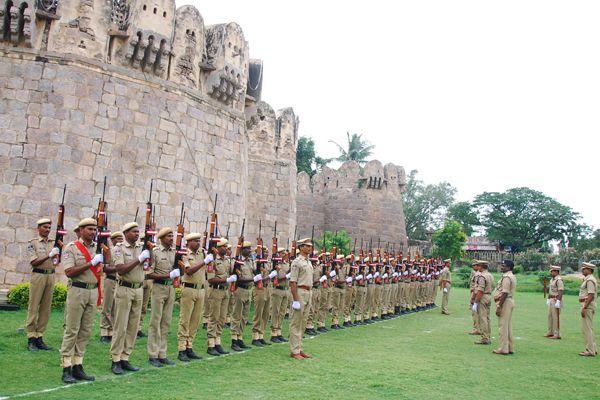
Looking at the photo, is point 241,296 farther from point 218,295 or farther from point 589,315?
point 589,315

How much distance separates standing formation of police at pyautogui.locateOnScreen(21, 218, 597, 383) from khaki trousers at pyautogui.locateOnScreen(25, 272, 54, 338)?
1 cm

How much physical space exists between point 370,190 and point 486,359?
2075 cm

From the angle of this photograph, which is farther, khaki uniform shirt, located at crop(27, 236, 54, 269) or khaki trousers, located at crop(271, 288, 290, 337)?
khaki trousers, located at crop(271, 288, 290, 337)

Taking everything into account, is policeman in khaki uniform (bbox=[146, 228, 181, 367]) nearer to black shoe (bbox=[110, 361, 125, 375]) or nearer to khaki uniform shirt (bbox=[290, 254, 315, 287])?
black shoe (bbox=[110, 361, 125, 375])

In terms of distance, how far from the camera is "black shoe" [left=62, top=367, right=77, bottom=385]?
228 inches

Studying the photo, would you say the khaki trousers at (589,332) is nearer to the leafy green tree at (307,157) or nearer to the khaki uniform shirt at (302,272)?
the khaki uniform shirt at (302,272)

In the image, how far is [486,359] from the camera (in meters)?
9.18

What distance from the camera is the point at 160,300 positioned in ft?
23.5

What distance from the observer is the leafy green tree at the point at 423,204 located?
53875mm

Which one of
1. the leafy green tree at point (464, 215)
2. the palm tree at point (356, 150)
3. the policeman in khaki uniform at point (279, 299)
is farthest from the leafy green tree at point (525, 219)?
the policeman in khaki uniform at point (279, 299)

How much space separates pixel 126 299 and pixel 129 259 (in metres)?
0.53

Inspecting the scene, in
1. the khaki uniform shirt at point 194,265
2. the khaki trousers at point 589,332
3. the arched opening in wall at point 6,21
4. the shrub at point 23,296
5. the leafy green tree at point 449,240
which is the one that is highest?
the arched opening in wall at point 6,21

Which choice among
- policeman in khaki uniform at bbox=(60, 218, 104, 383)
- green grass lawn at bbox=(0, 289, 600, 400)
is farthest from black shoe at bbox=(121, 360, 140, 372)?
policeman in khaki uniform at bbox=(60, 218, 104, 383)

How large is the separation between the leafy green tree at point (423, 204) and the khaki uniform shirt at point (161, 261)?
4735 cm
